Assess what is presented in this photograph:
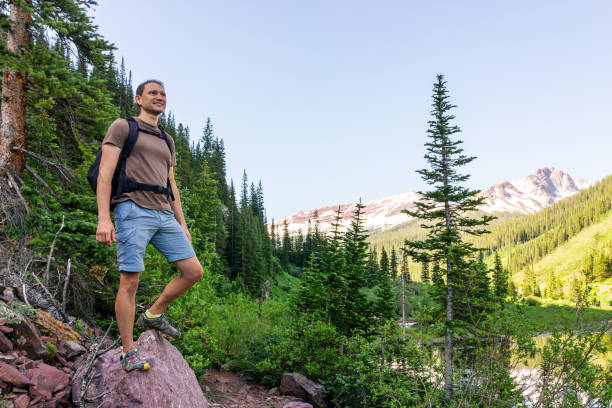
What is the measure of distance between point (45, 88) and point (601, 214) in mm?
227605

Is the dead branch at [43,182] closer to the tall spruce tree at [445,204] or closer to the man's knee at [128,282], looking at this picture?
the man's knee at [128,282]

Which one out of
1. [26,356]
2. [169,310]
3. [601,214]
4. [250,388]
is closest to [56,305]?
[26,356]

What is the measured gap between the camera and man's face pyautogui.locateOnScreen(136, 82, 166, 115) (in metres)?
3.54

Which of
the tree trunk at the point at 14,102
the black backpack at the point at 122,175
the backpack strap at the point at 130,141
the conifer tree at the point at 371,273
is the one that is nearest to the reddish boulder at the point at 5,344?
the black backpack at the point at 122,175

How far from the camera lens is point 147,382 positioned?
357cm

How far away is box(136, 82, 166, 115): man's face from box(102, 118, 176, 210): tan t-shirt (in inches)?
6.5

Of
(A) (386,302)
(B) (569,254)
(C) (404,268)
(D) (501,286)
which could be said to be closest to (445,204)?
(A) (386,302)

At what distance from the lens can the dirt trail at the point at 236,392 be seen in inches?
316

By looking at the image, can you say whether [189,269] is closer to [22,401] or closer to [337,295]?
[22,401]

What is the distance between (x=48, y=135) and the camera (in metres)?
7.20

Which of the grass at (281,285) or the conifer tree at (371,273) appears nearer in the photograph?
the conifer tree at (371,273)

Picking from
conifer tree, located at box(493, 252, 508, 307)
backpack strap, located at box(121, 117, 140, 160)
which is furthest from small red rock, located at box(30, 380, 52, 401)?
conifer tree, located at box(493, 252, 508, 307)

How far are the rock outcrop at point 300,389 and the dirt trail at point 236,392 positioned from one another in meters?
0.43

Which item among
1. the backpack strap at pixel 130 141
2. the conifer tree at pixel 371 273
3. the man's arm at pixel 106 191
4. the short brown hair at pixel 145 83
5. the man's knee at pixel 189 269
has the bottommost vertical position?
the conifer tree at pixel 371 273
